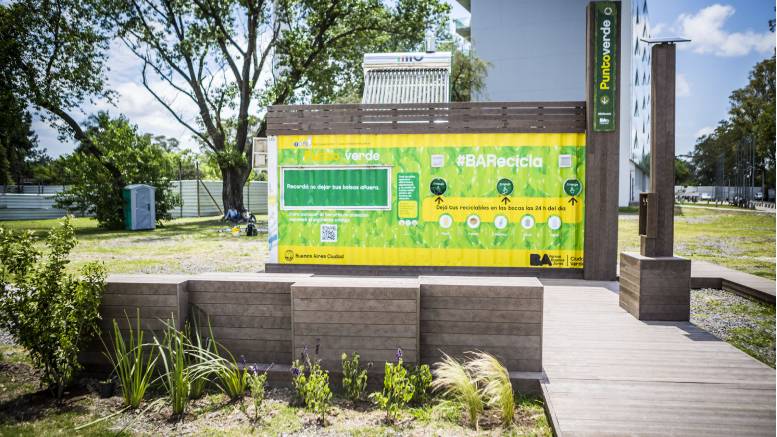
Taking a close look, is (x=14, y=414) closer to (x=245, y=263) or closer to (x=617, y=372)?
(x=617, y=372)

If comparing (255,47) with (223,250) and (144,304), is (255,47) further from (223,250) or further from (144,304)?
(144,304)

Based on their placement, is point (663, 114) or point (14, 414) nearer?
point (14, 414)

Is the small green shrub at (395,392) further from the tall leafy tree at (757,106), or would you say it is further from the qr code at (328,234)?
the tall leafy tree at (757,106)

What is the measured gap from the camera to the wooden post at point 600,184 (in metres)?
8.51

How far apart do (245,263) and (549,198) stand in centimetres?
687

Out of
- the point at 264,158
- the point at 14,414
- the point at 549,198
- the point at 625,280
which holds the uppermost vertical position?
the point at 264,158

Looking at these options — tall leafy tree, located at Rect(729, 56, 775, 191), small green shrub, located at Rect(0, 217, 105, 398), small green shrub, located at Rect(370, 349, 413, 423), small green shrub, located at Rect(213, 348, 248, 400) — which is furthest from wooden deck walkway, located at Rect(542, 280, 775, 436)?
tall leafy tree, located at Rect(729, 56, 775, 191)

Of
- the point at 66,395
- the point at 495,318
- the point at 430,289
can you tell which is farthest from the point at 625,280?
the point at 66,395

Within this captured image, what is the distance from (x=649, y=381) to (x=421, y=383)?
6.09ft

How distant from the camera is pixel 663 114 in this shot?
6102 mm

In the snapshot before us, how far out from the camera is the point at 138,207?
71.9 ft

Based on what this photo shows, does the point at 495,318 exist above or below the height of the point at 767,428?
above

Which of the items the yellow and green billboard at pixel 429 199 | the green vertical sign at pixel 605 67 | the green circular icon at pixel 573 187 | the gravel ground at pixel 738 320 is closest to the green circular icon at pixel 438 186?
the yellow and green billboard at pixel 429 199

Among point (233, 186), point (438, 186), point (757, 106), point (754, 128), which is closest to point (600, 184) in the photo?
point (438, 186)
